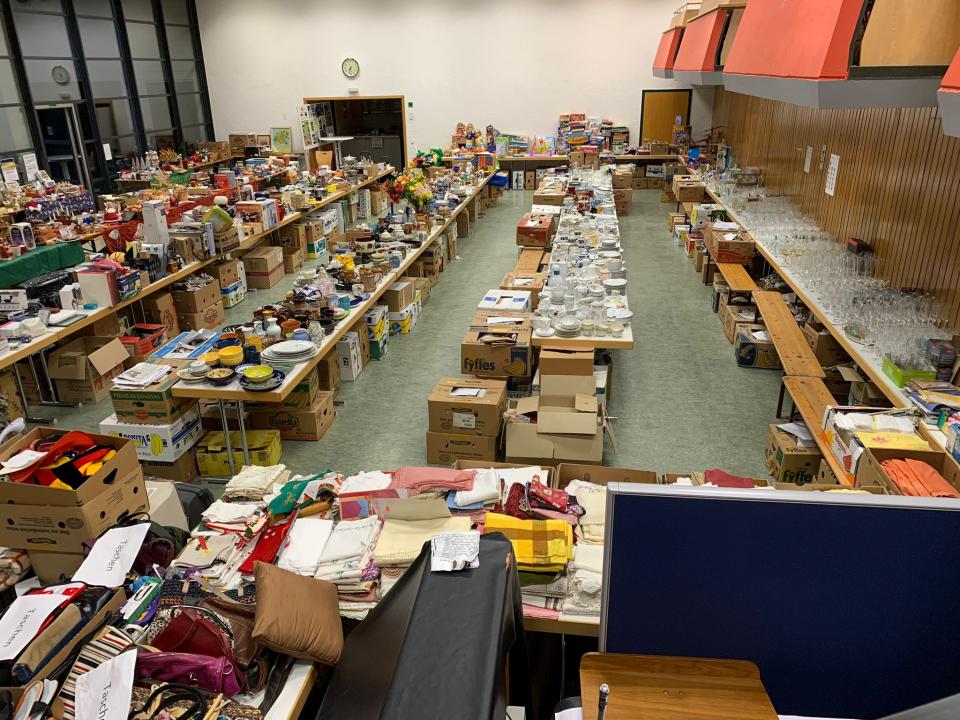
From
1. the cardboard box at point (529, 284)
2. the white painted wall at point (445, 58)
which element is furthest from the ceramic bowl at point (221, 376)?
the white painted wall at point (445, 58)

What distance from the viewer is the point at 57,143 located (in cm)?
1123

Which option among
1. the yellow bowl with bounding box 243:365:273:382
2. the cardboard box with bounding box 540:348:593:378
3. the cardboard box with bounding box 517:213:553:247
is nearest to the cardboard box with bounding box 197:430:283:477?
the yellow bowl with bounding box 243:365:273:382

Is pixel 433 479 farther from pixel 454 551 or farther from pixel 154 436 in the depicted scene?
pixel 154 436

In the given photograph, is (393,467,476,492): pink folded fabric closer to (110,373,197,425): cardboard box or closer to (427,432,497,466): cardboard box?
(427,432,497,466): cardboard box

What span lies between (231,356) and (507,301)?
2548mm

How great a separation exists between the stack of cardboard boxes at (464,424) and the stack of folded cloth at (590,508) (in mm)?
1370

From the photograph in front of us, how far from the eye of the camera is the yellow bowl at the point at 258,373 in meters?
4.13

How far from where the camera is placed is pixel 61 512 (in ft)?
8.76

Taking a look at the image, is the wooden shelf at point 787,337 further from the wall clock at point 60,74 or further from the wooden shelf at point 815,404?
the wall clock at point 60,74

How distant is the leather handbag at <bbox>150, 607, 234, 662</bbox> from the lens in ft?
6.70

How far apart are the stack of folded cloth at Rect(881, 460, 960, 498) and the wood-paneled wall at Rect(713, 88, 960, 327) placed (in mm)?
1899

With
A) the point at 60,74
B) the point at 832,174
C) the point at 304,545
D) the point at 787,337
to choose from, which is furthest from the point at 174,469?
the point at 60,74

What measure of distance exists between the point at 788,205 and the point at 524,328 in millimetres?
4954

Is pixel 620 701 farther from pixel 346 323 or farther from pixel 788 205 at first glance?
pixel 788 205
